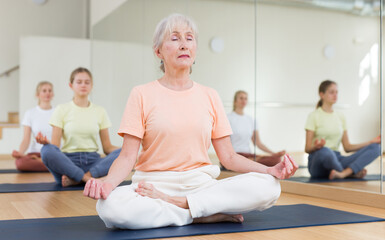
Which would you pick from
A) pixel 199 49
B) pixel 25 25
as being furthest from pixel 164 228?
pixel 25 25

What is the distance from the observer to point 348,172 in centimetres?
340

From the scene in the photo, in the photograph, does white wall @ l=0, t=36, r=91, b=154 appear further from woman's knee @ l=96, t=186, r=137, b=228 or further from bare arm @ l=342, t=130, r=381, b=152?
woman's knee @ l=96, t=186, r=137, b=228

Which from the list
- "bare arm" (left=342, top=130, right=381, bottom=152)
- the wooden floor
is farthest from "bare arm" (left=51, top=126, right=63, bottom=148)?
"bare arm" (left=342, top=130, right=381, bottom=152)

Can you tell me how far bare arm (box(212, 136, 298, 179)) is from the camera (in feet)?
7.45

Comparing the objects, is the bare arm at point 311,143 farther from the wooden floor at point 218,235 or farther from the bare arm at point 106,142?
the bare arm at point 106,142

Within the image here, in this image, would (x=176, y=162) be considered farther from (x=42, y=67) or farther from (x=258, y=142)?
(x=42, y=67)

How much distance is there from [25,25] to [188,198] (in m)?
7.41

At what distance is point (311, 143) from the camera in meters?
3.80

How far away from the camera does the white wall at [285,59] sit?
3340mm

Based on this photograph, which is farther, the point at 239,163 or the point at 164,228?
the point at 239,163

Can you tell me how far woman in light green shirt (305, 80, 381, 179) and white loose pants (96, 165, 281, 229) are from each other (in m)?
1.14

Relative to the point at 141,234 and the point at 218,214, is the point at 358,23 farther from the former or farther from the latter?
the point at 141,234

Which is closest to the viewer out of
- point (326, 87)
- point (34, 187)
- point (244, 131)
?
point (326, 87)

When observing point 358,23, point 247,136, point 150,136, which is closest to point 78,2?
point 247,136
